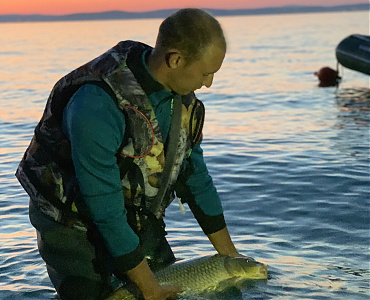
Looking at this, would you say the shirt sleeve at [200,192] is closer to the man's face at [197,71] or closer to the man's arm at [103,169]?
the man's face at [197,71]

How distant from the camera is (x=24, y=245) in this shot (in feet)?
26.6

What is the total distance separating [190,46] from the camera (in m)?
4.58

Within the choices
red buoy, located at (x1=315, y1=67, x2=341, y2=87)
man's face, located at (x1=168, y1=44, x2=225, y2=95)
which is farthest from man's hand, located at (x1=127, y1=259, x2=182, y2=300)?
red buoy, located at (x1=315, y1=67, x2=341, y2=87)

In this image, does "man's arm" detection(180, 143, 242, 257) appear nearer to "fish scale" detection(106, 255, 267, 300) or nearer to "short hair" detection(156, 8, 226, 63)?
"fish scale" detection(106, 255, 267, 300)

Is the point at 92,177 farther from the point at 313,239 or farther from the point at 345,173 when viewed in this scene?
the point at 345,173

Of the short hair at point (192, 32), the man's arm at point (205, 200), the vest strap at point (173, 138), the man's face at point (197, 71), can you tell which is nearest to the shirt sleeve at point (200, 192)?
the man's arm at point (205, 200)

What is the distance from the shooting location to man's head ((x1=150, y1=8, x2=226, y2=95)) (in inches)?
180

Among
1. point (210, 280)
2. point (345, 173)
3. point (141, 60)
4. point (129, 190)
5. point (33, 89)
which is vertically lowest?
point (33, 89)

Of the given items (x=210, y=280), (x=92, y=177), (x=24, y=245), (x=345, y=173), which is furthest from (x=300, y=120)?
(x=92, y=177)

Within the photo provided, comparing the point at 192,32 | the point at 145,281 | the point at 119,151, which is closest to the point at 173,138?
the point at 119,151

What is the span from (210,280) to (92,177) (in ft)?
5.26

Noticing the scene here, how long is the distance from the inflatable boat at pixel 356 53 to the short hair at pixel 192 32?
19198 millimetres

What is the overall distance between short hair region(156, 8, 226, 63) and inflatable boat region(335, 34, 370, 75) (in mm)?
19198

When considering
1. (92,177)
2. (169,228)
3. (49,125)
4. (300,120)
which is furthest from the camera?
(300,120)
